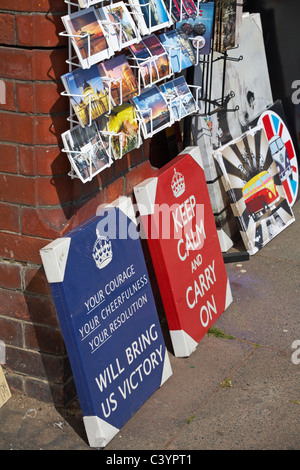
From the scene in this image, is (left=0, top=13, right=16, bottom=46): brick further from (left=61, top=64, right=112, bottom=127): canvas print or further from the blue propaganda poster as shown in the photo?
the blue propaganda poster

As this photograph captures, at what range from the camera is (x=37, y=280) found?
3.72m

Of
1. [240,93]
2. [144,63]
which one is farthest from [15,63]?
[240,93]

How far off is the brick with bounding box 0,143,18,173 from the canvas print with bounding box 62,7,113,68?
56 cm

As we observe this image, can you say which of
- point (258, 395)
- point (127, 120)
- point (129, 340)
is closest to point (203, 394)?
point (258, 395)

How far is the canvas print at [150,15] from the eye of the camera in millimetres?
3707

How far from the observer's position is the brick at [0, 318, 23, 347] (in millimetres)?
3889

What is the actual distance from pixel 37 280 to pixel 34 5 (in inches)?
51.2

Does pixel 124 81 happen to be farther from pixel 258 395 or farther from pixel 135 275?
pixel 258 395

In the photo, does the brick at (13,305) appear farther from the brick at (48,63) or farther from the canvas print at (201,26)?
the canvas print at (201,26)

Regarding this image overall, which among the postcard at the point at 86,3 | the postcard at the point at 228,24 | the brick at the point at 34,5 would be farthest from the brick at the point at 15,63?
the postcard at the point at 228,24

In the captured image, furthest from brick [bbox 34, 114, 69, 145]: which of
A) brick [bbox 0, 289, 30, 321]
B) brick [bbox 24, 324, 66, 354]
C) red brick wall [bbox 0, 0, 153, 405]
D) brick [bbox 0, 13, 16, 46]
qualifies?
brick [bbox 24, 324, 66, 354]

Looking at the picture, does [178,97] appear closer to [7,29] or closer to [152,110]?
[152,110]

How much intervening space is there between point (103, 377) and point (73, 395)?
447mm
